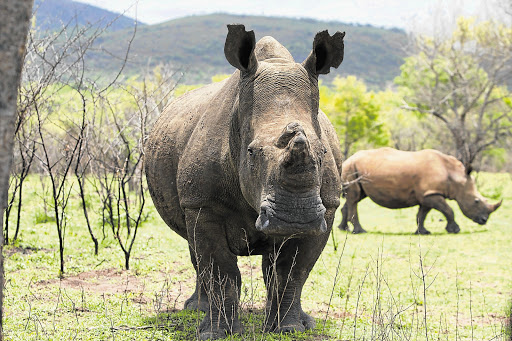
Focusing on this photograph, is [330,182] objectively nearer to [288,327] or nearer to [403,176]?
[288,327]

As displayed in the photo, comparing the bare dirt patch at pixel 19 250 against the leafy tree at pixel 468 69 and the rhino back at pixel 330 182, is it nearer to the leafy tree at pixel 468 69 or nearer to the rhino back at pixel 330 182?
the rhino back at pixel 330 182

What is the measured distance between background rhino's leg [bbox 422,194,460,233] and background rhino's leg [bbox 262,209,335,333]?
10066 millimetres

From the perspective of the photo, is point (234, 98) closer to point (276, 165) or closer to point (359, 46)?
point (276, 165)

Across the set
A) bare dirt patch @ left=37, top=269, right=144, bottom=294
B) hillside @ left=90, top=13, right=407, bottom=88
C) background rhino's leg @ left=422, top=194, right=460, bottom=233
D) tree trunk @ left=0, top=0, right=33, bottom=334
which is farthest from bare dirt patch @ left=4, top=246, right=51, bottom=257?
hillside @ left=90, top=13, right=407, bottom=88

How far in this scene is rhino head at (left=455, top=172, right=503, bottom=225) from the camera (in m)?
14.9

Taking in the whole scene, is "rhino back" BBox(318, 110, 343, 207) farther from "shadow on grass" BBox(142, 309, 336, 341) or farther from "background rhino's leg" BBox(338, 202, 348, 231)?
Answer: "background rhino's leg" BBox(338, 202, 348, 231)

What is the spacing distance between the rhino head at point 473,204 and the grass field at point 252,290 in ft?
3.26

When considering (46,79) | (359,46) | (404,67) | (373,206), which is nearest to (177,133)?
(46,79)

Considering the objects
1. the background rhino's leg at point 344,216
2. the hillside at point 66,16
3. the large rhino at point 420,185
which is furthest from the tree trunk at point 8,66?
the background rhino's leg at point 344,216

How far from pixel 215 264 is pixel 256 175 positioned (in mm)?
1129

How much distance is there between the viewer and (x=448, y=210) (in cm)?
1469

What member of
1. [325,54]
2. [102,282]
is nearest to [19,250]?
[102,282]

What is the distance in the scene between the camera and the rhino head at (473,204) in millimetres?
14945

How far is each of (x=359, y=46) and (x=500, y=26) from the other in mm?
159180
